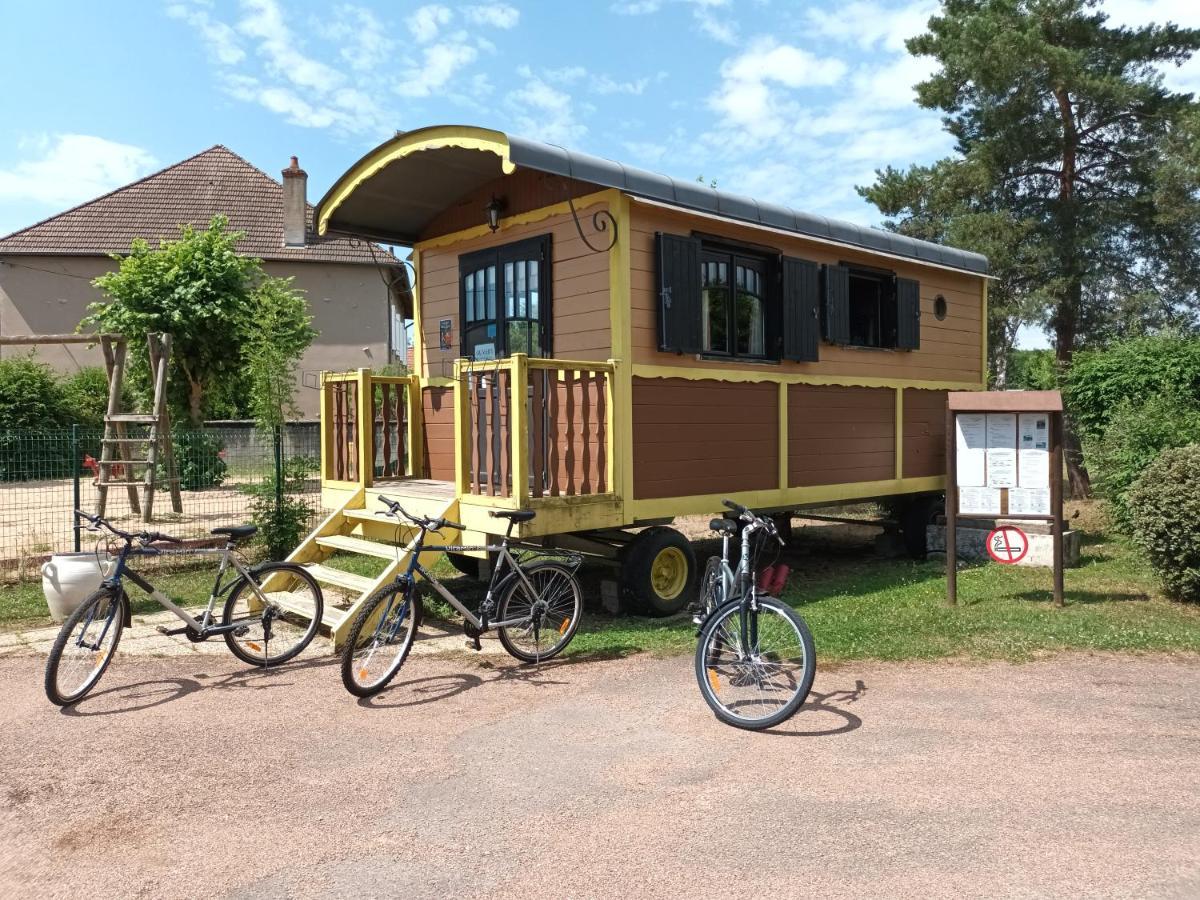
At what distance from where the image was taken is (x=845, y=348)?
30.9ft

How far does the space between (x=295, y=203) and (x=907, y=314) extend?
68.1 ft

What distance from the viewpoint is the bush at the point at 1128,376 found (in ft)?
37.7

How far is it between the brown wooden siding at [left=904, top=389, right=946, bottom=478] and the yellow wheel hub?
3.80 metres

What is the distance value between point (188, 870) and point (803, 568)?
7.84 m

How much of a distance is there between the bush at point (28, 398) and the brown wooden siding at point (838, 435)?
18494mm

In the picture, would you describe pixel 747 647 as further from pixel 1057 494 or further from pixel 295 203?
pixel 295 203

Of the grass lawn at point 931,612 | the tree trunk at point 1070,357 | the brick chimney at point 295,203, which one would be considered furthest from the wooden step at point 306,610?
the brick chimney at point 295,203

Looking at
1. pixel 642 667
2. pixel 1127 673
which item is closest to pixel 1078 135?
pixel 1127 673

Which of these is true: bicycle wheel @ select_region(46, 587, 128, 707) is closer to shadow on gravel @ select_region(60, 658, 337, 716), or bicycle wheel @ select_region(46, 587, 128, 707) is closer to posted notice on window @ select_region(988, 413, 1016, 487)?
shadow on gravel @ select_region(60, 658, 337, 716)

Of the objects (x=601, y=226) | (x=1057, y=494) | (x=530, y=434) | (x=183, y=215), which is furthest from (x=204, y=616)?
(x=183, y=215)

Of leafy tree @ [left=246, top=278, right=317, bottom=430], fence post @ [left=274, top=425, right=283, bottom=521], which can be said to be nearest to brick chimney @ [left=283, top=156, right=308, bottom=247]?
leafy tree @ [left=246, top=278, right=317, bottom=430]

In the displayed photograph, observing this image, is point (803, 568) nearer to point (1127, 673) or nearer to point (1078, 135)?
point (1127, 673)

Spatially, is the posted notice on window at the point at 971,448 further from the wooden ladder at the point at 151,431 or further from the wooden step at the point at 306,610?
the wooden ladder at the point at 151,431

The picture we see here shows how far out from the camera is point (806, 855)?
128 inches
